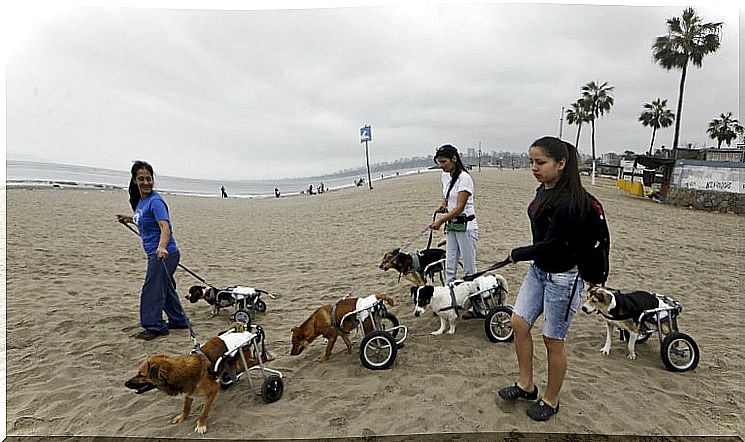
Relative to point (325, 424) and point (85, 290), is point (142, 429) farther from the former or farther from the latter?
point (85, 290)

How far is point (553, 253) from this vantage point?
202 cm

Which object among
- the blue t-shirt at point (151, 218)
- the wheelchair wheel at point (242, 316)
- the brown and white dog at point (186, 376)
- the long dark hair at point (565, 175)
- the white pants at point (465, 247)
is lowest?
the wheelchair wheel at point (242, 316)

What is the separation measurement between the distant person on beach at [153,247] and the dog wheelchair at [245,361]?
1116mm

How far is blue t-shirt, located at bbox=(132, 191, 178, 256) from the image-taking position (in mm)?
3371

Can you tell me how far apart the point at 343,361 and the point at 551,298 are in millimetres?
1551

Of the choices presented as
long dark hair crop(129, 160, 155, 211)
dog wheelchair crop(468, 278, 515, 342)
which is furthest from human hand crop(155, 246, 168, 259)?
dog wheelchair crop(468, 278, 515, 342)

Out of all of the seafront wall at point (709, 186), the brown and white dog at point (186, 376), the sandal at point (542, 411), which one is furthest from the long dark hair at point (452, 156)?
the seafront wall at point (709, 186)

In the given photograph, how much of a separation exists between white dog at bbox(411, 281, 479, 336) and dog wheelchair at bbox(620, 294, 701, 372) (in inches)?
47.1

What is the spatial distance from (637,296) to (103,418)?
3.49m

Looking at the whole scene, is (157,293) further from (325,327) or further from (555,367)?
(555,367)

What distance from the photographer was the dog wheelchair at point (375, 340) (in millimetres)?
2887

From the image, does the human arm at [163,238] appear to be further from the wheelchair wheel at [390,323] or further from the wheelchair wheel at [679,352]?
the wheelchair wheel at [679,352]

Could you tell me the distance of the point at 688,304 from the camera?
4.54 meters

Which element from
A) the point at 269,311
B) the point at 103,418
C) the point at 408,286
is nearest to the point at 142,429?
the point at 103,418
